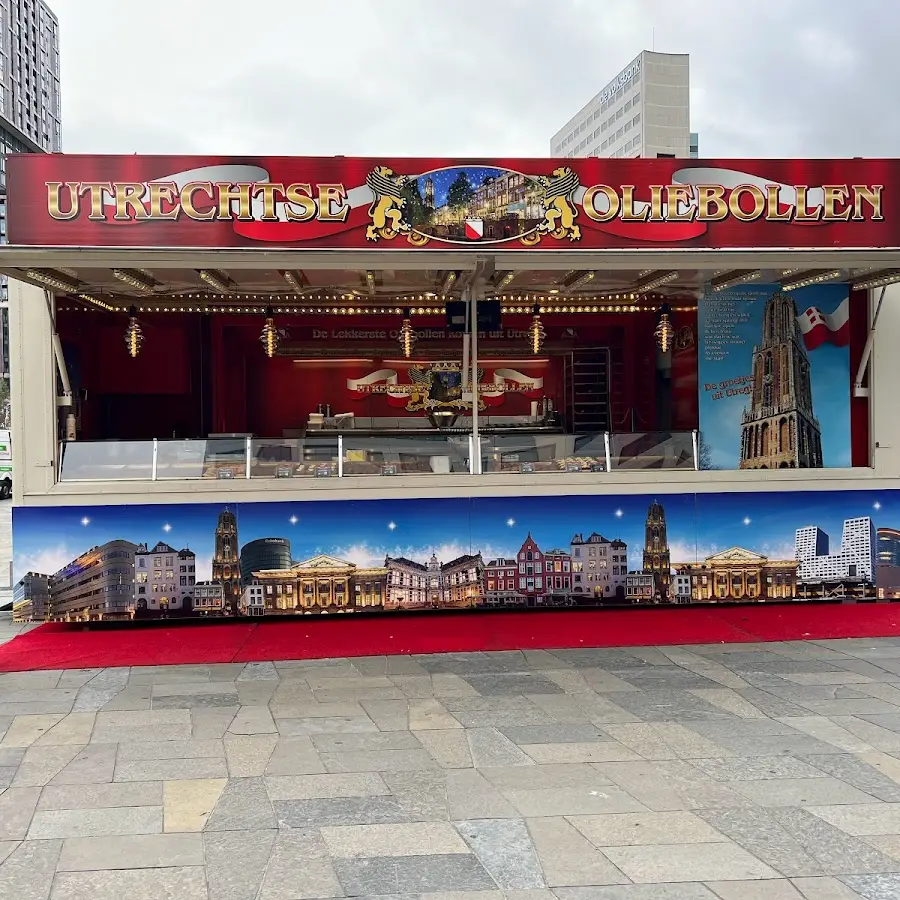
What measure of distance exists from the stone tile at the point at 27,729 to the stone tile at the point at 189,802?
4.08ft

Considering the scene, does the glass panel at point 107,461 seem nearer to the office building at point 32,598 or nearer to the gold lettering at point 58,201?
the office building at point 32,598

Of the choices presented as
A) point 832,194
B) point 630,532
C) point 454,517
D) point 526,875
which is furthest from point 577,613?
point 526,875

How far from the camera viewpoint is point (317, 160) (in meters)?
6.97

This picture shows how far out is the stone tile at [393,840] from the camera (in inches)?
148

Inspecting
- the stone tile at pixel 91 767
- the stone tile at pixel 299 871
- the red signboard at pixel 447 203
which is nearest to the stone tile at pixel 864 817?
the stone tile at pixel 299 871

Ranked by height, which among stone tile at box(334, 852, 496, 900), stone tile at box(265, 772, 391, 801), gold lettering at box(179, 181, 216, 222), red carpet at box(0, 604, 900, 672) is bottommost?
stone tile at box(334, 852, 496, 900)

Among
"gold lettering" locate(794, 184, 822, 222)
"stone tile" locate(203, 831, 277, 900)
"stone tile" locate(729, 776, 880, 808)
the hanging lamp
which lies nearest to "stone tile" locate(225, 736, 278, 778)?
"stone tile" locate(203, 831, 277, 900)

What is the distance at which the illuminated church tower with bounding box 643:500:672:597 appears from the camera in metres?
8.64

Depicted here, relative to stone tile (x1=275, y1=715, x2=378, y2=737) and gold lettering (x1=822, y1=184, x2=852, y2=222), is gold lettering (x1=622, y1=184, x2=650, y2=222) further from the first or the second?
stone tile (x1=275, y1=715, x2=378, y2=737)

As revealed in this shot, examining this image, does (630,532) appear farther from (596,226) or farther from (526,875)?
(526,875)

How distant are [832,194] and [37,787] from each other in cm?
705

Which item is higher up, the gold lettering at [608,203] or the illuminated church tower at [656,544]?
the gold lettering at [608,203]

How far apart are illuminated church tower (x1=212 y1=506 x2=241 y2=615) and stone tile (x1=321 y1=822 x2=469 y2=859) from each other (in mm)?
4561

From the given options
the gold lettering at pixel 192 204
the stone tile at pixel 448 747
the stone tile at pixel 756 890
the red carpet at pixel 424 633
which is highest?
the gold lettering at pixel 192 204
